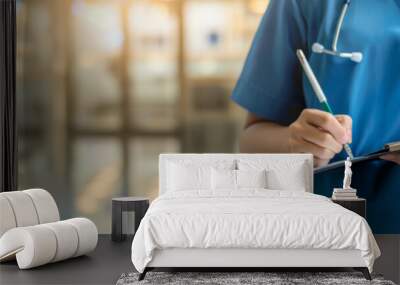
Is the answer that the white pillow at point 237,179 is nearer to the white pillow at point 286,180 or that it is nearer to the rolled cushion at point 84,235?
the white pillow at point 286,180

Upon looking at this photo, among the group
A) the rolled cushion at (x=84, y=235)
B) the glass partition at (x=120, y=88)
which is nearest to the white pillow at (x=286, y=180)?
the glass partition at (x=120, y=88)

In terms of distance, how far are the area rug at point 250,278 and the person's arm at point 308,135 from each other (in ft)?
5.68

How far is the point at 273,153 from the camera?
6004 millimetres

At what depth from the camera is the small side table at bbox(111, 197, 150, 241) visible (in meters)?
5.71

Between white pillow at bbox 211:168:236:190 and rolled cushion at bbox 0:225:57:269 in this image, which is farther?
white pillow at bbox 211:168:236:190

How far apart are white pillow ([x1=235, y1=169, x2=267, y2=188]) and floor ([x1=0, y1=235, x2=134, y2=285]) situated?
3.42 ft

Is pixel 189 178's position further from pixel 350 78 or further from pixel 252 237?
pixel 350 78

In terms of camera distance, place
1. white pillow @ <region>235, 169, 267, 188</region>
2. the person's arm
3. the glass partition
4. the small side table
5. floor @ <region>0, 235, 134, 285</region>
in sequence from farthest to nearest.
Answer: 1. the glass partition
2. the person's arm
3. the small side table
4. white pillow @ <region>235, 169, 267, 188</region>
5. floor @ <region>0, 235, 134, 285</region>

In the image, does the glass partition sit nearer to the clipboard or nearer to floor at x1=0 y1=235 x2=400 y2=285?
the clipboard

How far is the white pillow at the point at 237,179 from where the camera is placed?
5332mm

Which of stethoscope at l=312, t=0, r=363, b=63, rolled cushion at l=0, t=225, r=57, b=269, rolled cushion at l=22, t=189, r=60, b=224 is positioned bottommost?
rolled cushion at l=0, t=225, r=57, b=269

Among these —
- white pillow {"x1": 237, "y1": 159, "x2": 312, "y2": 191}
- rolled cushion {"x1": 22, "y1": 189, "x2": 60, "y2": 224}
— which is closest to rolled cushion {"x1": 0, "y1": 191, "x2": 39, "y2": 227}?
rolled cushion {"x1": 22, "y1": 189, "x2": 60, "y2": 224}

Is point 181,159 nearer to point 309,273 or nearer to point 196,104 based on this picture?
point 196,104

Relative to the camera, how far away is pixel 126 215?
5.76 meters
